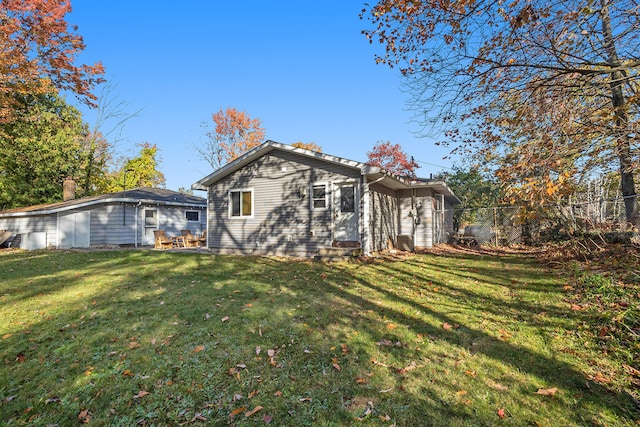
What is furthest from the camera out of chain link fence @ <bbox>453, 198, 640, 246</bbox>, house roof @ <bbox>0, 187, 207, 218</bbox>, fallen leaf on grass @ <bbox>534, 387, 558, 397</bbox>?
house roof @ <bbox>0, 187, 207, 218</bbox>

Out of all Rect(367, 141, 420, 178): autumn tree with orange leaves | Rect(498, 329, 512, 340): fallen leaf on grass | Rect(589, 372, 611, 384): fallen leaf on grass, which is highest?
Rect(367, 141, 420, 178): autumn tree with orange leaves

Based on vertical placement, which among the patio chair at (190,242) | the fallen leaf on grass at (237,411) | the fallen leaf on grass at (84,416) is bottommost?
the fallen leaf on grass at (84,416)

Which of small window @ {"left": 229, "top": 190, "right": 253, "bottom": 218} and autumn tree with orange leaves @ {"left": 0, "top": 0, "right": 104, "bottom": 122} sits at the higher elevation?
autumn tree with orange leaves @ {"left": 0, "top": 0, "right": 104, "bottom": 122}

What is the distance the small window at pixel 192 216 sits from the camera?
1952 cm

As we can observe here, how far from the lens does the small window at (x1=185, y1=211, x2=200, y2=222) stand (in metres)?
19.5

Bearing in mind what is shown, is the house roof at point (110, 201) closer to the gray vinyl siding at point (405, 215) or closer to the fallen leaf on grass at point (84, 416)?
the gray vinyl siding at point (405, 215)

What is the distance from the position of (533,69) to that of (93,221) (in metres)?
19.0

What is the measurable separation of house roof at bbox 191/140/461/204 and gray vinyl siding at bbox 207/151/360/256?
10.3 inches

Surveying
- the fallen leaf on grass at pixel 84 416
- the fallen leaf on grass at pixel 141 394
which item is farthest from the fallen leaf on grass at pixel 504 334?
the fallen leaf on grass at pixel 84 416

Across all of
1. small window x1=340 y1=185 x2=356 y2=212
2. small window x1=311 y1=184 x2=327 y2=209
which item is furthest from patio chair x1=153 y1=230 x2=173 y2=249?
small window x1=340 y1=185 x2=356 y2=212

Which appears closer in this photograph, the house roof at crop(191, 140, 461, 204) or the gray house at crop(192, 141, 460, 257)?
the house roof at crop(191, 140, 461, 204)

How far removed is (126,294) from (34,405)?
3365 mm

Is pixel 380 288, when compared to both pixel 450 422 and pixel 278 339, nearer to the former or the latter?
pixel 278 339

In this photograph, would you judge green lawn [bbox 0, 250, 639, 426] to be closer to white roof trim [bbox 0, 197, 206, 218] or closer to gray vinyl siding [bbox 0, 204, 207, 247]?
white roof trim [bbox 0, 197, 206, 218]
